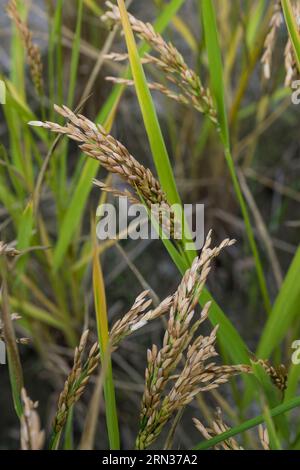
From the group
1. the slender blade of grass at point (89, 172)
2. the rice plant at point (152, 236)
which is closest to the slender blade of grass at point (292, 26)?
the rice plant at point (152, 236)

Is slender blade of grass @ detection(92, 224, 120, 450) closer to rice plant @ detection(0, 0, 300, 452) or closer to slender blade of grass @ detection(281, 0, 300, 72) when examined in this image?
rice plant @ detection(0, 0, 300, 452)

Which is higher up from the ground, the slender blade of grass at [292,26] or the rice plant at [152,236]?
the slender blade of grass at [292,26]

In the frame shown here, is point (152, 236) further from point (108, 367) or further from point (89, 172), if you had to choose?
point (108, 367)

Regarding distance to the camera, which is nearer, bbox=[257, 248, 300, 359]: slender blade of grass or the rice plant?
the rice plant

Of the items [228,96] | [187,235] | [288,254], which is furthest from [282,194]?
[187,235]

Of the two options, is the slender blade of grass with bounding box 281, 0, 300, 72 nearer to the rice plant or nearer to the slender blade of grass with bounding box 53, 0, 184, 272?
the rice plant

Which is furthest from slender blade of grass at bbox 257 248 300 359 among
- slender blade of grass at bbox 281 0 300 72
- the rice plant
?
slender blade of grass at bbox 281 0 300 72

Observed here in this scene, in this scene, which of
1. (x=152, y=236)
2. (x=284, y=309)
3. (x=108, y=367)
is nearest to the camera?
(x=108, y=367)

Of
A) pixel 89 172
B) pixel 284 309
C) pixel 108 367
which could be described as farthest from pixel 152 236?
pixel 108 367

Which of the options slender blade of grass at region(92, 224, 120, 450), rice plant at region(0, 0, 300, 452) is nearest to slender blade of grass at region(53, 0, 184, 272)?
rice plant at region(0, 0, 300, 452)

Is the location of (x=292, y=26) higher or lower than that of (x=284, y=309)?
higher

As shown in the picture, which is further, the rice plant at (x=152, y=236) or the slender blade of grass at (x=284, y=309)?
the slender blade of grass at (x=284, y=309)

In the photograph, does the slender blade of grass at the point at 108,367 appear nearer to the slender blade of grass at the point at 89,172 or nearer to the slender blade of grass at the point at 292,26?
the slender blade of grass at the point at 89,172

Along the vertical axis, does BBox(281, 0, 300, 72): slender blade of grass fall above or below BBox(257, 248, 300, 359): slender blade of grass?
above
